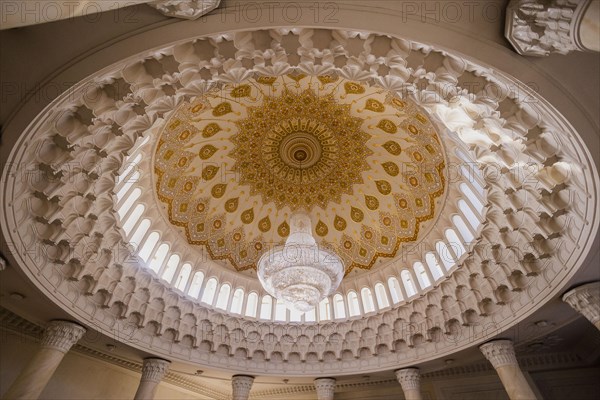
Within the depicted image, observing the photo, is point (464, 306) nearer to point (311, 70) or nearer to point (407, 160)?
point (407, 160)

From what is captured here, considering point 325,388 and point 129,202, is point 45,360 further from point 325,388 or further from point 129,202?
point 325,388

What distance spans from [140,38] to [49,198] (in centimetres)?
476

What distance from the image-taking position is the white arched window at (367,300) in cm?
1477

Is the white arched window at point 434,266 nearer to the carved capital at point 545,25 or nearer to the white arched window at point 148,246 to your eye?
the carved capital at point 545,25

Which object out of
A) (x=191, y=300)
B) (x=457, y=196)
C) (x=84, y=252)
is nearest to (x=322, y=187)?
(x=457, y=196)

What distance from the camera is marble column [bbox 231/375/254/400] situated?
13430 mm

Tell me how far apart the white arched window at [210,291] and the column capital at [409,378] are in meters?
7.41

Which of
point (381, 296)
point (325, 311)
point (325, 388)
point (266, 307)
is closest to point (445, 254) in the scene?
point (381, 296)

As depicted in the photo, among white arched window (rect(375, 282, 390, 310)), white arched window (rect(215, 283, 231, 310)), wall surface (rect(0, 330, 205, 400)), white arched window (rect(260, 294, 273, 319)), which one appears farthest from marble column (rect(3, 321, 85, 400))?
white arched window (rect(375, 282, 390, 310))

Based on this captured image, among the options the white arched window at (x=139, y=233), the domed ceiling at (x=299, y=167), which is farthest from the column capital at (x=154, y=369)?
the domed ceiling at (x=299, y=167)

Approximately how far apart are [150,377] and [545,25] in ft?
44.3

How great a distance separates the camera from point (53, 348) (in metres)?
10.0

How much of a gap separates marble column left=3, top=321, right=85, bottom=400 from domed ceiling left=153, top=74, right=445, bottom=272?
191 inches

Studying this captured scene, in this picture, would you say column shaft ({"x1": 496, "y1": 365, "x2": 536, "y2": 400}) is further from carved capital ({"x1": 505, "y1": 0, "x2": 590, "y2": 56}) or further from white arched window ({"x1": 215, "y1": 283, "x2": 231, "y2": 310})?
white arched window ({"x1": 215, "y1": 283, "x2": 231, "y2": 310})
